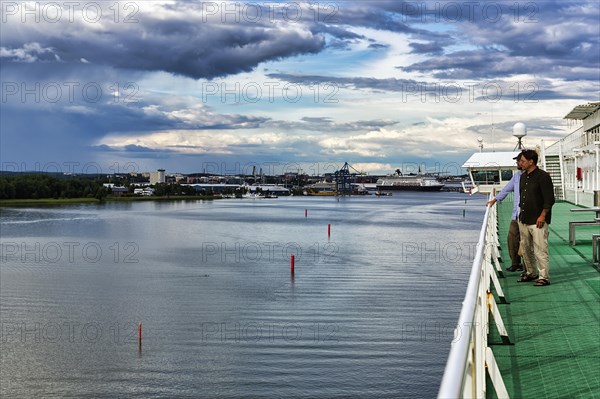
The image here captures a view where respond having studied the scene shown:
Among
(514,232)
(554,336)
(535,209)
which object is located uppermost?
(535,209)

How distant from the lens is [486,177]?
102ft

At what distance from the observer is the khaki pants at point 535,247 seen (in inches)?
339

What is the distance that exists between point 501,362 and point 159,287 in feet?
94.2

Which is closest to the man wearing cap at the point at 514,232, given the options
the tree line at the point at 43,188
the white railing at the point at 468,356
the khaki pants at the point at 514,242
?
the khaki pants at the point at 514,242

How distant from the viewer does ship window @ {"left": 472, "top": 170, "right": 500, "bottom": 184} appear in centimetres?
3083

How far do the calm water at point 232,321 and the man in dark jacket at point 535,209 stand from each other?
754cm

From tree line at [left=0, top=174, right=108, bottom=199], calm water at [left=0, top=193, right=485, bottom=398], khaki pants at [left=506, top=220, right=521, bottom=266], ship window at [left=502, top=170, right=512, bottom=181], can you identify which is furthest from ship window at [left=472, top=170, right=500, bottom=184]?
tree line at [left=0, top=174, right=108, bottom=199]

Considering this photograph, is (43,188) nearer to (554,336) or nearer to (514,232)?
(514,232)

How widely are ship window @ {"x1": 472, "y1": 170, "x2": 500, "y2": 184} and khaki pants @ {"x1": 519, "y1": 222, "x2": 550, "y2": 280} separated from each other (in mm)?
22051

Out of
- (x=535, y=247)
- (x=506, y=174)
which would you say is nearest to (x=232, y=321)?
(x=506, y=174)

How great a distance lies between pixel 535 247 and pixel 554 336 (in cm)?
249

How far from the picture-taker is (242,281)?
113 ft

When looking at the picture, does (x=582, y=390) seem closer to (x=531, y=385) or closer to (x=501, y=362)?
(x=531, y=385)

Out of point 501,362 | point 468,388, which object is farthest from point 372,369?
point 468,388
